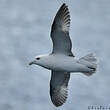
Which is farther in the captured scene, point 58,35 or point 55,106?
point 55,106

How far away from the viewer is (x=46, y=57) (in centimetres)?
1320

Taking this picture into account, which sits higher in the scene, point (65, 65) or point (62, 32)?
point (62, 32)

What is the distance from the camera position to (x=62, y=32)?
13320 millimetres

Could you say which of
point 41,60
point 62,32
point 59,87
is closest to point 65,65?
point 41,60

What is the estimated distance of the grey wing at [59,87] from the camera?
14.2 meters

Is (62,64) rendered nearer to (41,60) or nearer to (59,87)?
(41,60)

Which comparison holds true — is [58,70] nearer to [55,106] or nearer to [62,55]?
[62,55]

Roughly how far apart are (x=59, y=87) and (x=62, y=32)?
2.06 m

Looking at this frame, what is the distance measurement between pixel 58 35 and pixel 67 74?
150 cm

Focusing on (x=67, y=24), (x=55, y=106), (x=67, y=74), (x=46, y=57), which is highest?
(x=67, y=24)

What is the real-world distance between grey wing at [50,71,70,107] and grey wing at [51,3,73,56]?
104cm

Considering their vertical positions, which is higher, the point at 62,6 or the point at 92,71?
the point at 62,6

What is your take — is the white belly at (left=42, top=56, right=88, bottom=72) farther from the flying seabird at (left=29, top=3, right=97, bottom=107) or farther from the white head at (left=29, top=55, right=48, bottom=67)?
the white head at (left=29, top=55, right=48, bottom=67)

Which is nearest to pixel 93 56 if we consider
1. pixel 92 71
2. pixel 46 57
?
pixel 92 71
